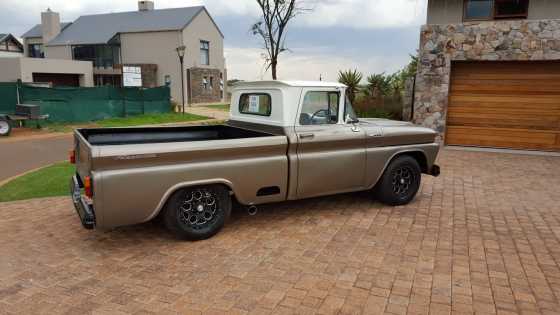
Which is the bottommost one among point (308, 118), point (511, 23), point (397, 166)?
point (397, 166)

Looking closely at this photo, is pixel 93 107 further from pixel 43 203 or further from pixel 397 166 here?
pixel 397 166

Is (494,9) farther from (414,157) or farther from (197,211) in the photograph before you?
(197,211)

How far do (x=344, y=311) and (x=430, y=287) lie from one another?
36.9 inches

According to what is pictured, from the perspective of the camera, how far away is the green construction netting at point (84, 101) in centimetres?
1684

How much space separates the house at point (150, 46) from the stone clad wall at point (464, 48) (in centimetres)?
2543

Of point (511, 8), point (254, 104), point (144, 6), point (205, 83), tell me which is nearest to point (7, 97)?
point (254, 104)

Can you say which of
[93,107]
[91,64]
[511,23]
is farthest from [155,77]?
[511,23]

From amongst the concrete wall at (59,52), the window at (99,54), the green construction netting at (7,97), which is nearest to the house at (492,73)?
the green construction netting at (7,97)

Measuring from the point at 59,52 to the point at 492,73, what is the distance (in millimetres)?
39080

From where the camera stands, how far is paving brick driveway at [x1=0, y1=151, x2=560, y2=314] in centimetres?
356

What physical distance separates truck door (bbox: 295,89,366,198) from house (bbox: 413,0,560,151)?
7469 millimetres

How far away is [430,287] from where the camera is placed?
381 centimetres

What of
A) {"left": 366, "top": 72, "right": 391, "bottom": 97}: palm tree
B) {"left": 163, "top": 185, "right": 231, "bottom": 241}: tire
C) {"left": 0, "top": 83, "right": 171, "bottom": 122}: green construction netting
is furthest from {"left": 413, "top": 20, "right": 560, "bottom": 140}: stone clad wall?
{"left": 0, "top": 83, "right": 171, "bottom": 122}: green construction netting

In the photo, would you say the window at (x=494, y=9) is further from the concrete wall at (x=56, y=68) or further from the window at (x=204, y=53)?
the concrete wall at (x=56, y=68)
